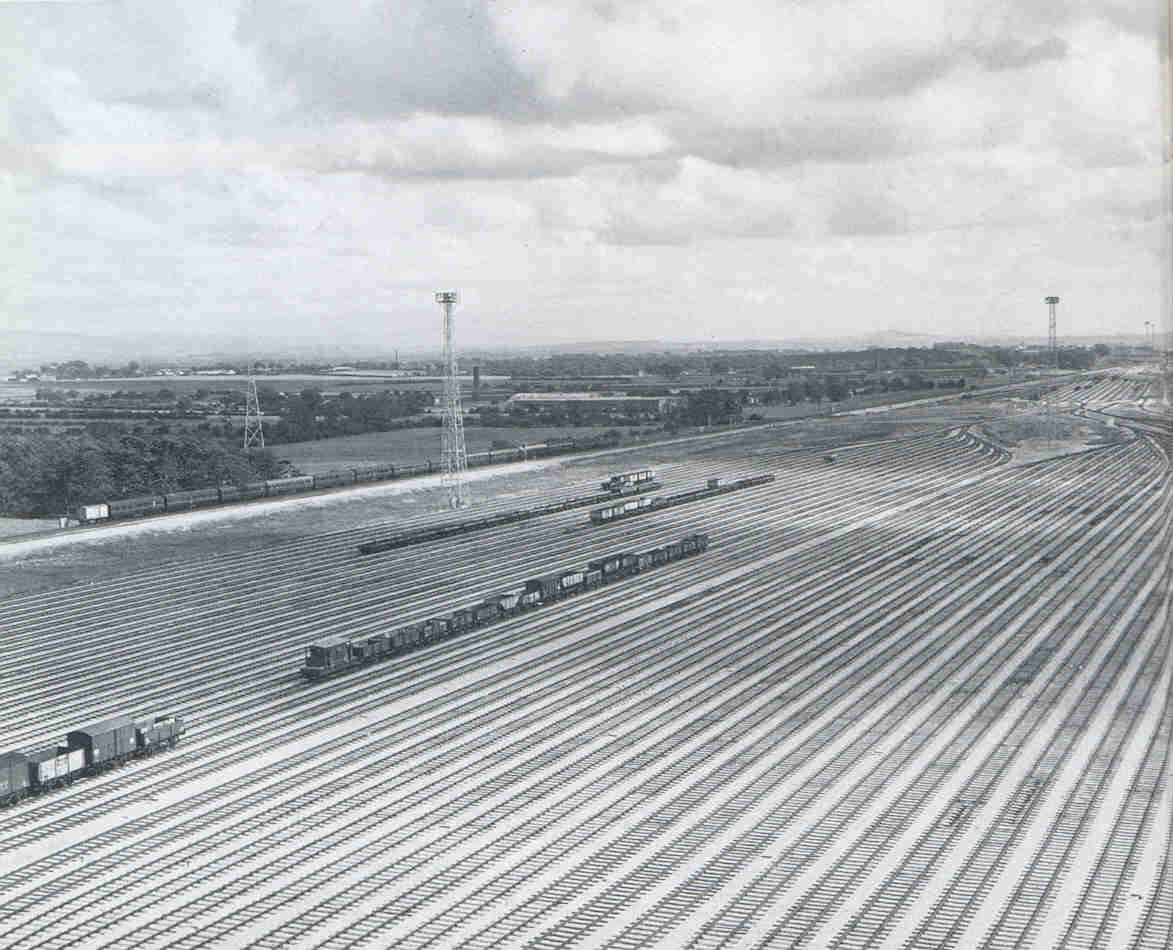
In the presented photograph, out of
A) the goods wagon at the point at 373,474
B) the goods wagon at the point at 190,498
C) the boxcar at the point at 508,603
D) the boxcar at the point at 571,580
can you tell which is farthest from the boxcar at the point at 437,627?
the goods wagon at the point at 373,474

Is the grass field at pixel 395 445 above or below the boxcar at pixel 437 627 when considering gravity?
above

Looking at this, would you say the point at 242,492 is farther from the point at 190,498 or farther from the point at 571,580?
the point at 571,580

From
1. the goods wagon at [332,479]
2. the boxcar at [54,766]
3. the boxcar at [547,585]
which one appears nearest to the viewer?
the boxcar at [54,766]

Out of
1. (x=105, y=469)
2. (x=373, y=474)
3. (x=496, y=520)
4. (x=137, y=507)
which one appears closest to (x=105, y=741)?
(x=496, y=520)

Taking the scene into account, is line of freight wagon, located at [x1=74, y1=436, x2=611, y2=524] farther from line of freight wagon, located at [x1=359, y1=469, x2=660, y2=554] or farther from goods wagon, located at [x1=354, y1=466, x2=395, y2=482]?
line of freight wagon, located at [x1=359, y1=469, x2=660, y2=554]

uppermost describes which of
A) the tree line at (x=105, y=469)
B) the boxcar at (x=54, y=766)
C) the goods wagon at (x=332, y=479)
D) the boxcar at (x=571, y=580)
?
the tree line at (x=105, y=469)

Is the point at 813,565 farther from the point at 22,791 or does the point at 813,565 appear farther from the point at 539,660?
the point at 22,791

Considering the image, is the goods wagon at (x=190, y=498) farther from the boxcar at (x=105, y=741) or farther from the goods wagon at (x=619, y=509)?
A: the boxcar at (x=105, y=741)
